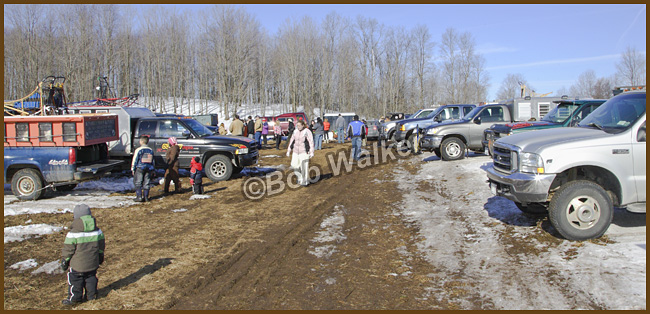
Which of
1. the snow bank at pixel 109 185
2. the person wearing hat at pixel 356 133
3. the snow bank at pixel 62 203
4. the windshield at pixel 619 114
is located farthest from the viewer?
the person wearing hat at pixel 356 133

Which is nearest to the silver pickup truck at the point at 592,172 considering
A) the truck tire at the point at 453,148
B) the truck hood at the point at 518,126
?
the truck hood at the point at 518,126

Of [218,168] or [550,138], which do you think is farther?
[218,168]

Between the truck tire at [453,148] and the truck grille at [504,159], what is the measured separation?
6.74 metres

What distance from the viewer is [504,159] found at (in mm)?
6793

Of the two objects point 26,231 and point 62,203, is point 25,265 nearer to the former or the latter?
point 26,231

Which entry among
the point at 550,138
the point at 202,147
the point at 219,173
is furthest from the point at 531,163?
the point at 202,147

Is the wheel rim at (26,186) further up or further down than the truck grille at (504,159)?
further down

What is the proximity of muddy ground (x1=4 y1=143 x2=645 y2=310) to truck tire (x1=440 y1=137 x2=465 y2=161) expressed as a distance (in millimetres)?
4068

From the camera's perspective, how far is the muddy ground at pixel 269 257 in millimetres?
4754

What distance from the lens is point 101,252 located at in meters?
5.08

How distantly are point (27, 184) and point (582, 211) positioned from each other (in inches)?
459

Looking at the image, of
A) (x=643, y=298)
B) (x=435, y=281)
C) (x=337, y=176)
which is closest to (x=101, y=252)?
(x=435, y=281)

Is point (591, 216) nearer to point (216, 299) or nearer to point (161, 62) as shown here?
point (216, 299)

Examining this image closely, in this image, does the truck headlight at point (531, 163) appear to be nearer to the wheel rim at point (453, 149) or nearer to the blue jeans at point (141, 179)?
the wheel rim at point (453, 149)
